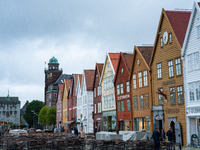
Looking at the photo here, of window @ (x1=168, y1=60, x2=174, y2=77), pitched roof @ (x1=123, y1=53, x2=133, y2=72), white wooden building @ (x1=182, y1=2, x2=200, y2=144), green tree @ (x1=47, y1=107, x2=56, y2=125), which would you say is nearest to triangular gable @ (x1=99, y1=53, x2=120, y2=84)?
pitched roof @ (x1=123, y1=53, x2=133, y2=72)

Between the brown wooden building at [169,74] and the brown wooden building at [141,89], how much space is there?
166cm

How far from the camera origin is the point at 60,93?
9619cm

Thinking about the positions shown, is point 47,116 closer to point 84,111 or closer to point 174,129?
point 84,111

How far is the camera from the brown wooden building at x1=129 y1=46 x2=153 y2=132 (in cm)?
4066

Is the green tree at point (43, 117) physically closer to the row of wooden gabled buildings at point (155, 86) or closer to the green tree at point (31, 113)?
the green tree at point (31, 113)

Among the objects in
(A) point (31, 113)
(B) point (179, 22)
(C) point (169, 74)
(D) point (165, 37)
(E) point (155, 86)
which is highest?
(B) point (179, 22)

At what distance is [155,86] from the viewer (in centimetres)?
3866

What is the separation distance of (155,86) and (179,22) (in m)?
8.07

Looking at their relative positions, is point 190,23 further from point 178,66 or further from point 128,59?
point 128,59

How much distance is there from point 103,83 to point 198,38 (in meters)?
28.8

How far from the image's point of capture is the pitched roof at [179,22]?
114 ft

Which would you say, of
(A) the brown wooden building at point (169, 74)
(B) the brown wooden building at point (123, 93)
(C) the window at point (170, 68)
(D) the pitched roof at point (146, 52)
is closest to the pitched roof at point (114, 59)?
(B) the brown wooden building at point (123, 93)

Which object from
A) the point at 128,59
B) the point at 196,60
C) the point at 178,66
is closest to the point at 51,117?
the point at 128,59

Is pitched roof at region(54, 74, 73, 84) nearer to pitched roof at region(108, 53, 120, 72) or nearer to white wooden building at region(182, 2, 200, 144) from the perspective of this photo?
pitched roof at region(108, 53, 120, 72)
